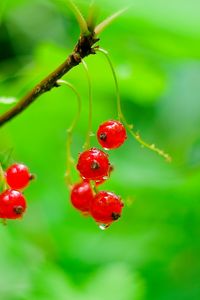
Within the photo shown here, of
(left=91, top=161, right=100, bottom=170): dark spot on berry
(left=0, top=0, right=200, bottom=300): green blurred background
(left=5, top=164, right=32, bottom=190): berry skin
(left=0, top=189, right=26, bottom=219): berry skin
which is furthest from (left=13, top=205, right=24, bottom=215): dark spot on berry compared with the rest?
(left=0, top=0, right=200, bottom=300): green blurred background

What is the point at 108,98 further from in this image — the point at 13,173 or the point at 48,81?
the point at 48,81

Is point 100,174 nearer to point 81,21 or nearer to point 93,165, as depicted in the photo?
point 93,165

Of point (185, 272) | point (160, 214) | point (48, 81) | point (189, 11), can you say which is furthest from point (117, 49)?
point (189, 11)

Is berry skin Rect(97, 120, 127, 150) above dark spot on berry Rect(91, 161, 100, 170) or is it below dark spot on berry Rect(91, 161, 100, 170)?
above

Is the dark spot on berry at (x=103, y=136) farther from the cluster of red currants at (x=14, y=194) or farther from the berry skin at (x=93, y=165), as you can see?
the cluster of red currants at (x=14, y=194)

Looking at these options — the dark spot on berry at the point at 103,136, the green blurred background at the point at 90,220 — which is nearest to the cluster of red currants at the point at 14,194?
the dark spot on berry at the point at 103,136

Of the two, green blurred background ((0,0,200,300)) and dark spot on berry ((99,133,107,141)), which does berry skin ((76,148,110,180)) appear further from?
green blurred background ((0,0,200,300))
